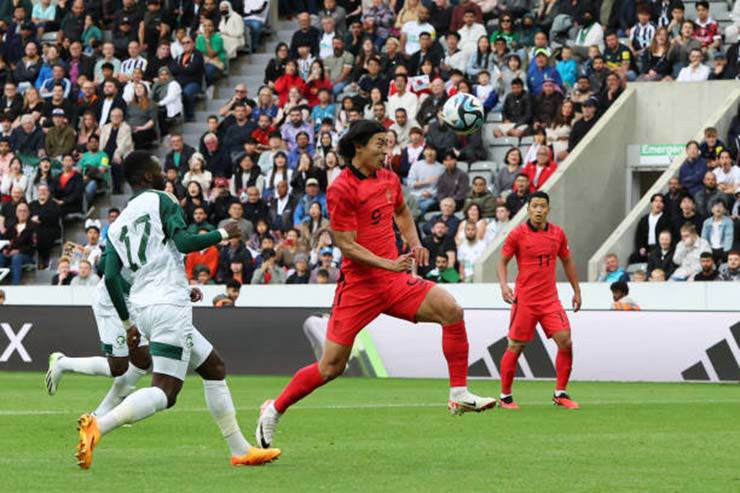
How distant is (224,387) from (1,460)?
5.42 ft

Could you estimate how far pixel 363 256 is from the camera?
37.7 feet

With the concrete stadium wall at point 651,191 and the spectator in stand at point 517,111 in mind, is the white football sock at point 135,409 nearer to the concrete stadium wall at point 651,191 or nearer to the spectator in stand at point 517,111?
the concrete stadium wall at point 651,191

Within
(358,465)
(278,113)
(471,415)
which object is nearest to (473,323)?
(471,415)

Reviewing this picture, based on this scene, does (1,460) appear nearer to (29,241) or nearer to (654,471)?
(654,471)

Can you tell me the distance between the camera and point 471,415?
1531 centimetres

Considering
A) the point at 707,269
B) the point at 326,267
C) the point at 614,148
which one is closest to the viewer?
the point at 707,269

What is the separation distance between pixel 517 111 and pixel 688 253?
219 inches

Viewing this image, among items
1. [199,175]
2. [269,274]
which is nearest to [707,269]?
[269,274]

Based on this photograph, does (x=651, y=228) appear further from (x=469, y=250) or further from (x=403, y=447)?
(x=403, y=447)

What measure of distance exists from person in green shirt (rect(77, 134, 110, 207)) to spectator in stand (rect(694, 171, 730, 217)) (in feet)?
41.8

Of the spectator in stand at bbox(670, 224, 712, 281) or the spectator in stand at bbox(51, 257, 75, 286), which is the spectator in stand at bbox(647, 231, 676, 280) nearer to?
the spectator in stand at bbox(670, 224, 712, 281)

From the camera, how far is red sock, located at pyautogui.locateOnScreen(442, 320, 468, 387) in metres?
12.2

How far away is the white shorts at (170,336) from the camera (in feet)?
33.0

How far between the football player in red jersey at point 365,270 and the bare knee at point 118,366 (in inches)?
119
